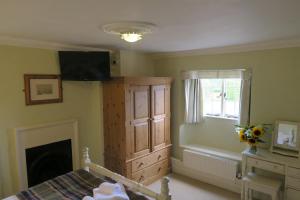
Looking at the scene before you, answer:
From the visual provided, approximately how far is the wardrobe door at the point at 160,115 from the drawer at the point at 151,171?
341 millimetres

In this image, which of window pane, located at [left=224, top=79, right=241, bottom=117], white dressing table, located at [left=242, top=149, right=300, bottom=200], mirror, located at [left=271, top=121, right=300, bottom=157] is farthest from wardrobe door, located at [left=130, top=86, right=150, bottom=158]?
mirror, located at [left=271, top=121, right=300, bottom=157]

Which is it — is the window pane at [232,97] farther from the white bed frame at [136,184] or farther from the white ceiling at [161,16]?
the white bed frame at [136,184]

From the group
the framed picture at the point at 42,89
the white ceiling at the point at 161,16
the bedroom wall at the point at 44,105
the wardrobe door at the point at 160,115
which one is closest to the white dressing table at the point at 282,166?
the wardrobe door at the point at 160,115

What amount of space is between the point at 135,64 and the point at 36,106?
1.77 m

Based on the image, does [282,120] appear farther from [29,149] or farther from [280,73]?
[29,149]

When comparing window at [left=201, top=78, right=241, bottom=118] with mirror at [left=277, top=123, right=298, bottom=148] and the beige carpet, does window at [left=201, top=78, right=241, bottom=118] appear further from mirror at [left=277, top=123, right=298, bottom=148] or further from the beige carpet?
the beige carpet

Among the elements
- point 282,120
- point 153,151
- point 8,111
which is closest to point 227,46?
point 282,120

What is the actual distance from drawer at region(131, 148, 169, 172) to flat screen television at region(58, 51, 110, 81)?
1.45m

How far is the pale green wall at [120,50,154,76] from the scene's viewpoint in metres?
3.62

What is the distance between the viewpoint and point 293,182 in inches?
101

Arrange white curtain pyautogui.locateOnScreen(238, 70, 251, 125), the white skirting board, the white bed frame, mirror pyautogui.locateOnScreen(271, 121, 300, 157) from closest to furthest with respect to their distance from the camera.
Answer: the white bed frame < mirror pyautogui.locateOnScreen(271, 121, 300, 157) < white curtain pyautogui.locateOnScreen(238, 70, 251, 125) < the white skirting board

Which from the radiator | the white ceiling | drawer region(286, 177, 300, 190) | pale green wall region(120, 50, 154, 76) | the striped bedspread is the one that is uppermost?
the white ceiling

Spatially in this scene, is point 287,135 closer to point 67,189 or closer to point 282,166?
point 282,166

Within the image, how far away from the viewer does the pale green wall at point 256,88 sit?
283 centimetres
